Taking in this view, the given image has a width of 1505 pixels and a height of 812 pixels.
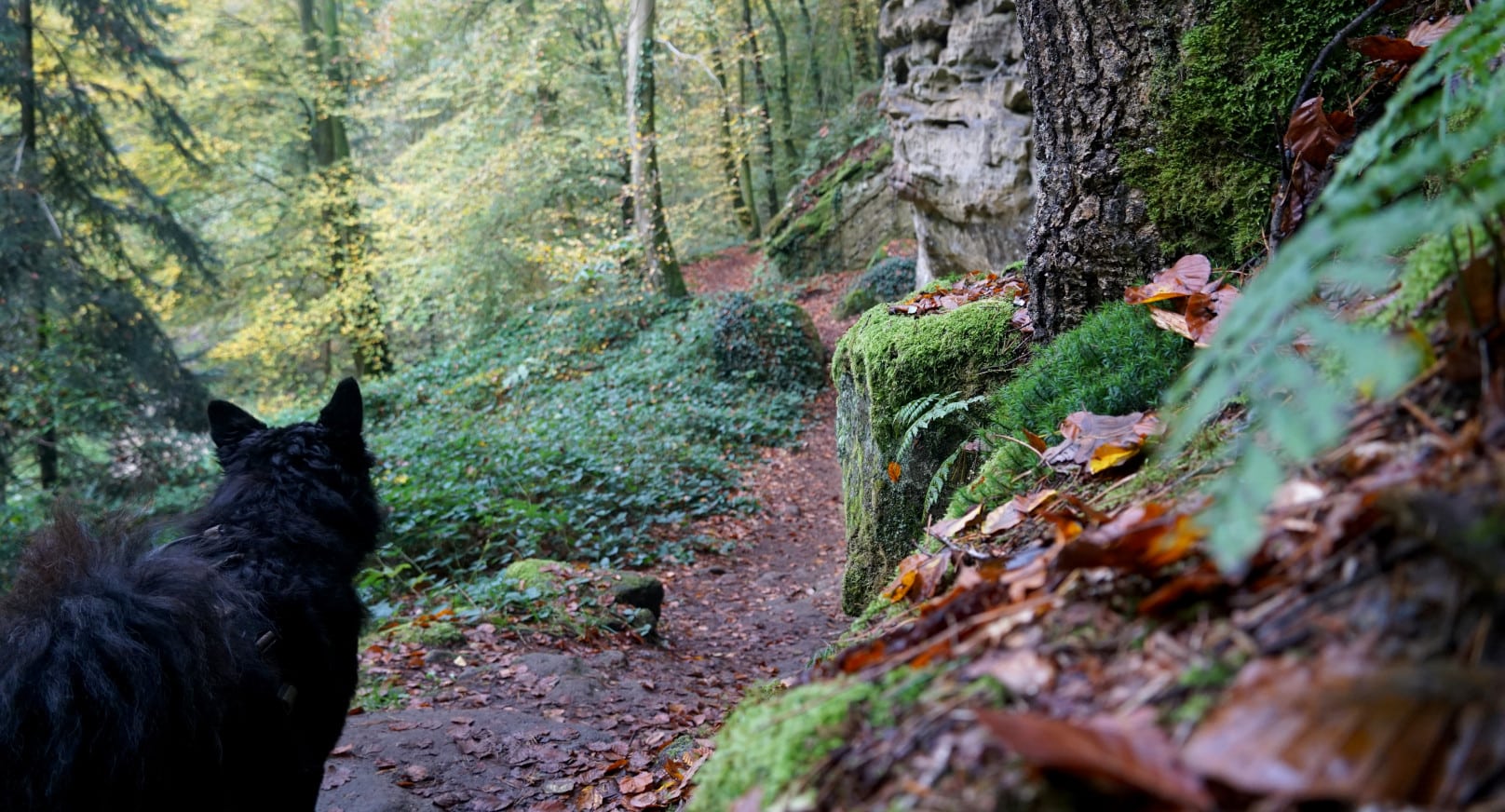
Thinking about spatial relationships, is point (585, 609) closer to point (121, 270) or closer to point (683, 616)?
point (683, 616)

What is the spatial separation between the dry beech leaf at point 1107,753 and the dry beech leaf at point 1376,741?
3 cm

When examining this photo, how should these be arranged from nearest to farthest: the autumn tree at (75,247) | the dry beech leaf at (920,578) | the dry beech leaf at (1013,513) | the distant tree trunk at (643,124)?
the dry beech leaf at (920,578), the dry beech leaf at (1013,513), the autumn tree at (75,247), the distant tree trunk at (643,124)

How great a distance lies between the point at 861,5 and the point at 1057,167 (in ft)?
82.8

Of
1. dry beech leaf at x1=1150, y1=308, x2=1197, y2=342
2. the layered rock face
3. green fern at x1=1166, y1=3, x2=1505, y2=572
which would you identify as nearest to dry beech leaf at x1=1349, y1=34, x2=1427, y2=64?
dry beech leaf at x1=1150, y1=308, x2=1197, y2=342

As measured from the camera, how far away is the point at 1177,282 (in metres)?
2.84

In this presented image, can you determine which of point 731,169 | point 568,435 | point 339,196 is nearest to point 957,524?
point 568,435

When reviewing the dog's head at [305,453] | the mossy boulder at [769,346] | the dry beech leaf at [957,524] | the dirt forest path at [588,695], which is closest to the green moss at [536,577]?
the dirt forest path at [588,695]

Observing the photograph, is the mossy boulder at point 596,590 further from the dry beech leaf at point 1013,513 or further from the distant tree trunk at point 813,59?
the distant tree trunk at point 813,59

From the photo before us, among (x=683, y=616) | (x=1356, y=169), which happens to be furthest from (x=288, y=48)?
(x=1356, y=169)

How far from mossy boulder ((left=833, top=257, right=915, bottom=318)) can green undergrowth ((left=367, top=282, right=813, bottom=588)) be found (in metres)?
2.76

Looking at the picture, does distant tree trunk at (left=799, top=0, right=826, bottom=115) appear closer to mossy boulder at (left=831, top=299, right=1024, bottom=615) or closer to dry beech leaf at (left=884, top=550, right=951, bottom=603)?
mossy boulder at (left=831, top=299, right=1024, bottom=615)

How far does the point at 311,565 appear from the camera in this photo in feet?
12.5

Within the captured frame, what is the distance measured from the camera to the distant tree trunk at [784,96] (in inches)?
1046

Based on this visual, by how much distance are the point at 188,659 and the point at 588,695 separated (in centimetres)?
336
